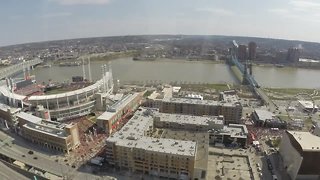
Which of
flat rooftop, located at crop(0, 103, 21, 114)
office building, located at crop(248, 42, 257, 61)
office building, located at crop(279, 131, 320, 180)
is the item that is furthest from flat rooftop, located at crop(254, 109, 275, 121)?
office building, located at crop(248, 42, 257, 61)

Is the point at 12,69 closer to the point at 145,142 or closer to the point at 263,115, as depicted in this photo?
the point at 145,142

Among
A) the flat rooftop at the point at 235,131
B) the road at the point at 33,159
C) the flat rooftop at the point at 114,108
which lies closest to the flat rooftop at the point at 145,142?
the road at the point at 33,159

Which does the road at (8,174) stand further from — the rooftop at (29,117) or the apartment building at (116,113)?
the apartment building at (116,113)

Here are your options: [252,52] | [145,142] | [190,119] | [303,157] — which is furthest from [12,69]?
[252,52]

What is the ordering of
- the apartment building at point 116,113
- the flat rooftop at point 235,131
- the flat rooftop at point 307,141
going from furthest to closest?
the apartment building at point 116,113 < the flat rooftop at point 235,131 < the flat rooftop at point 307,141

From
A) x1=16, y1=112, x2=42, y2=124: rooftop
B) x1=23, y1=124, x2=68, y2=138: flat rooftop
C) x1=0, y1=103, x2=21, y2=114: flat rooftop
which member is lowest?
x1=23, y1=124, x2=68, y2=138: flat rooftop

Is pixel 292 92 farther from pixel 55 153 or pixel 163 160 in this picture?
pixel 55 153

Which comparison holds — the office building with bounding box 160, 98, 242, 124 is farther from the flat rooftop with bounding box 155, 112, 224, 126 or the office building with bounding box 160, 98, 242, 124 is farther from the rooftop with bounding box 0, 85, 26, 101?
the rooftop with bounding box 0, 85, 26, 101
